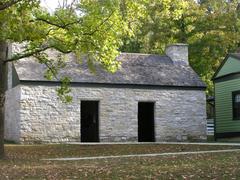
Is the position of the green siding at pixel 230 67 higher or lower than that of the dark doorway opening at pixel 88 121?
higher

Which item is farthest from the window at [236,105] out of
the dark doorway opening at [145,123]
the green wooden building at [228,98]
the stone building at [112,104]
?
the dark doorway opening at [145,123]

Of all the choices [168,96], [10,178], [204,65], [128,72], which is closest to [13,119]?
[128,72]

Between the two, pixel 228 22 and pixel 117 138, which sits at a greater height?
pixel 228 22

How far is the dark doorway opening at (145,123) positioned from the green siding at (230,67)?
5098 millimetres

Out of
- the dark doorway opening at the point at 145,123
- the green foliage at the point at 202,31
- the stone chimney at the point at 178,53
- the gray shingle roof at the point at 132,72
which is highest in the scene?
the green foliage at the point at 202,31

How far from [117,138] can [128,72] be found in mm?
3989

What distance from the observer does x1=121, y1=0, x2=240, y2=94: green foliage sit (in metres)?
39.0

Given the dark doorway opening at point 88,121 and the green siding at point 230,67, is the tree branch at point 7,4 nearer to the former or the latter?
the dark doorway opening at point 88,121

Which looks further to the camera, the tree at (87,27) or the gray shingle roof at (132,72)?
the gray shingle roof at (132,72)

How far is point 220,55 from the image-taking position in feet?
132

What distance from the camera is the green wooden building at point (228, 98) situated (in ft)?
92.5

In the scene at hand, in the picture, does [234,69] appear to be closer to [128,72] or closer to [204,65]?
[128,72]

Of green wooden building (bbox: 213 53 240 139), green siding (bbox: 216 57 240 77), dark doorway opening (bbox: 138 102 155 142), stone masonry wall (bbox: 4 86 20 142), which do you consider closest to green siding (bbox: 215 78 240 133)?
green wooden building (bbox: 213 53 240 139)

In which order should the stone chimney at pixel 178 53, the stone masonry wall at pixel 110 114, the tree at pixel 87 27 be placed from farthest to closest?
the stone chimney at pixel 178 53 < the stone masonry wall at pixel 110 114 < the tree at pixel 87 27
